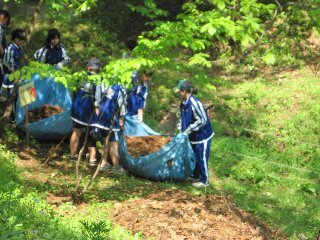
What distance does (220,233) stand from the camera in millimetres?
5805

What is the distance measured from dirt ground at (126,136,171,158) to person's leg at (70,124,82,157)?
832 mm

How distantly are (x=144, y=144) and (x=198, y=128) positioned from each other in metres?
1.07

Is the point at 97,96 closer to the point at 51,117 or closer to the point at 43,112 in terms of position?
the point at 51,117

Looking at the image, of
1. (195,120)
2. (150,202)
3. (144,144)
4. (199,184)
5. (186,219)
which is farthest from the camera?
(144,144)

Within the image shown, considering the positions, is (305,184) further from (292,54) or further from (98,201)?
(292,54)

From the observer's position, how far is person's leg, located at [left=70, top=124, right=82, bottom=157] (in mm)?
7598

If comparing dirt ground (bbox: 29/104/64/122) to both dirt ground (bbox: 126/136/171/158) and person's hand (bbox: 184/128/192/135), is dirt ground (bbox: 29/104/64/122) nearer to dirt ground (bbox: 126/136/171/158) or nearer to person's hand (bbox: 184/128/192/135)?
dirt ground (bbox: 126/136/171/158)

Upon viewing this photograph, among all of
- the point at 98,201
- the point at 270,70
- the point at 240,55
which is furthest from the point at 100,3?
the point at 98,201

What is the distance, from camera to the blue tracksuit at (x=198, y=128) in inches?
282

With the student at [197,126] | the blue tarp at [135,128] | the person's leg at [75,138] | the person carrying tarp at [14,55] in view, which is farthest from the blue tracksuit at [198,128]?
the person carrying tarp at [14,55]

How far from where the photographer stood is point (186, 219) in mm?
5930

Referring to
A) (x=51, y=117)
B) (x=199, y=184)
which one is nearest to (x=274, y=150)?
(x=199, y=184)

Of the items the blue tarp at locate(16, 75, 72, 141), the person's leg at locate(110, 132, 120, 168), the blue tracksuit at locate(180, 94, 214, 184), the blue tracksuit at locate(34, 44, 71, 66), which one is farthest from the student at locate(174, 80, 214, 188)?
the blue tracksuit at locate(34, 44, 71, 66)

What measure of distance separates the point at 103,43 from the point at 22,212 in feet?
30.0
